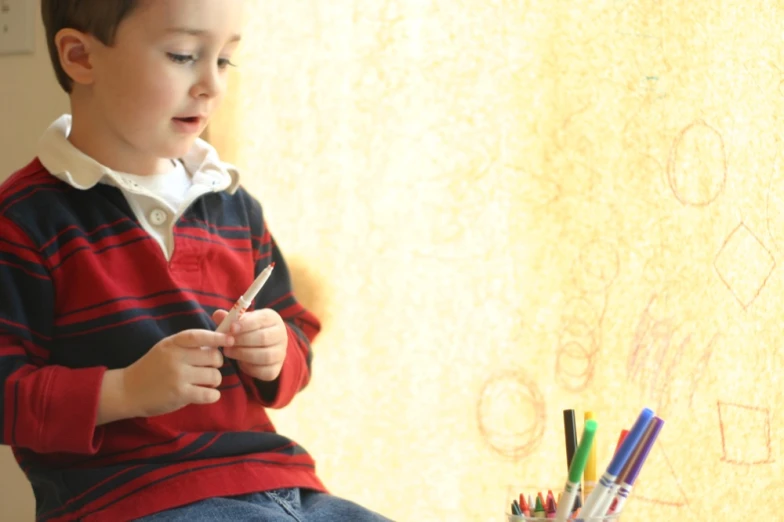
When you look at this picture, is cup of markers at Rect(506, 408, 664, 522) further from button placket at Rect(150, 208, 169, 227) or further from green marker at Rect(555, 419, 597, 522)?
button placket at Rect(150, 208, 169, 227)

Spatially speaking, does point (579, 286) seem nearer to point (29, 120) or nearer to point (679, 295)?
point (679, 295)

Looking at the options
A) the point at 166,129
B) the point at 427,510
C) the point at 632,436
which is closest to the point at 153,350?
the point at 166,129

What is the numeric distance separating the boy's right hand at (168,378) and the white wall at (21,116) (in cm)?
49

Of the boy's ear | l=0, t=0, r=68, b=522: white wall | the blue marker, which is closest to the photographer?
the blue marker

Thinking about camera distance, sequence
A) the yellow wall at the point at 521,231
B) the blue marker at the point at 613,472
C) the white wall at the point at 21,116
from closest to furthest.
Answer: the blue marker at the point at 613,472
the yellow wall at the point at 521,231
the white wall at the point at 21,116

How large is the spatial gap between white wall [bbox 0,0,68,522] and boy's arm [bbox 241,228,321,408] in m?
0.38

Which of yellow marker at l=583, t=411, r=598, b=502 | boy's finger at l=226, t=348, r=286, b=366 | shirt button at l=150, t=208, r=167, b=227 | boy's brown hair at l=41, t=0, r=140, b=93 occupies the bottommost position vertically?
yellow marker at l=583, t=411, r=598, b=502

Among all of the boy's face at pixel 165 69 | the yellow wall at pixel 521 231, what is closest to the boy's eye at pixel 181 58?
the boy's face at pixel 165 69

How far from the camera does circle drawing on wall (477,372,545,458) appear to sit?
3.26 feet

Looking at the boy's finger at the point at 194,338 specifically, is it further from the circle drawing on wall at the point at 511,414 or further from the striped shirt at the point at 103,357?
the circle drawing on wall at the point at 511,414

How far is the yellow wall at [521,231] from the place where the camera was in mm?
935

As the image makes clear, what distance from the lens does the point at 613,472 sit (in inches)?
25.4

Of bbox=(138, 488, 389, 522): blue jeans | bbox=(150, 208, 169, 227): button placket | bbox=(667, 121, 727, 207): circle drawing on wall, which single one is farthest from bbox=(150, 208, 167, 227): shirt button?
bbox=(667, 121, 727, 207): circle drawing on wall

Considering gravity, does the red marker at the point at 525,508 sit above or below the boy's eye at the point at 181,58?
below
